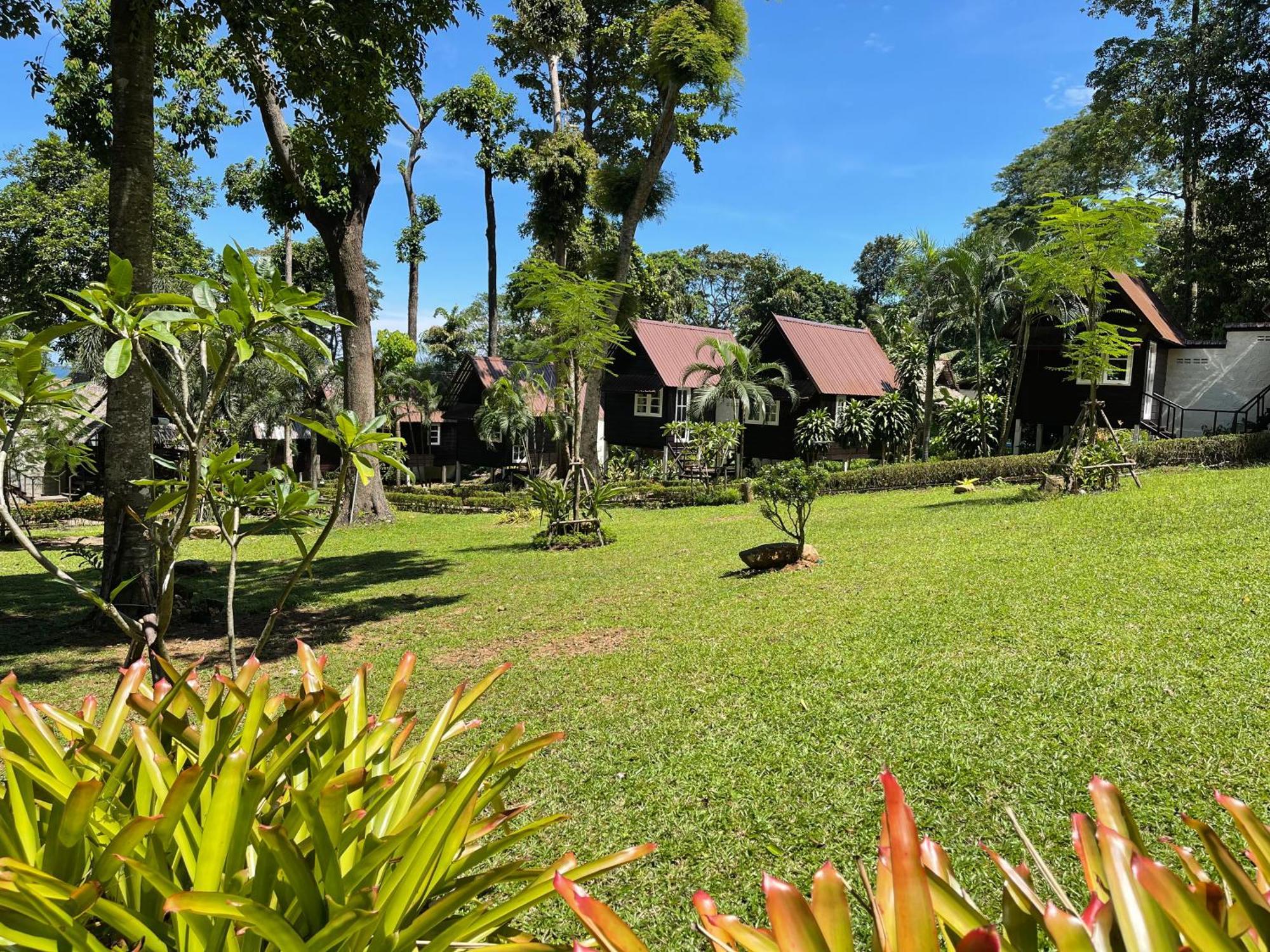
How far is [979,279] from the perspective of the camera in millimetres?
23266

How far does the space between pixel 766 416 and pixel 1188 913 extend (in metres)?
27.1

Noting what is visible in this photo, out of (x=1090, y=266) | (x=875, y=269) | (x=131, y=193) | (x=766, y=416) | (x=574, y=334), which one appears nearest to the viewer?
(x=131, y=193)

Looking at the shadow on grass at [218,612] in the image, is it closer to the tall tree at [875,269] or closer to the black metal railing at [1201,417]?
the black metal railing at [1201,417]

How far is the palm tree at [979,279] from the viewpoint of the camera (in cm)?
2306

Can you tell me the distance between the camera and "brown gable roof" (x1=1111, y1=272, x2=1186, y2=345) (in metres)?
21.9

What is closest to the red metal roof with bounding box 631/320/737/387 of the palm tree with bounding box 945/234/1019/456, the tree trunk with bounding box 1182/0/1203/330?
the palm tree with bounding box 945/234/1019/456

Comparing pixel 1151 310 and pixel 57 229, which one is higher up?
pixel 57 229

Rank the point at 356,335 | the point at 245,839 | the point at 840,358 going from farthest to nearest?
the point at 840,358, the point at 356,335, the point at 245,839

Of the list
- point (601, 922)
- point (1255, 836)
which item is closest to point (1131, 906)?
point (1255, 836)

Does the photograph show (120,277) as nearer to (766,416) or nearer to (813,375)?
(813,375)

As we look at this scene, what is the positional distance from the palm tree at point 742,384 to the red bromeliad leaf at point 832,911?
23.6 m

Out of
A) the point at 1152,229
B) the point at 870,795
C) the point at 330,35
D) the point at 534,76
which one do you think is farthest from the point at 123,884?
the point at 534,76

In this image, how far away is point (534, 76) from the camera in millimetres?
26047

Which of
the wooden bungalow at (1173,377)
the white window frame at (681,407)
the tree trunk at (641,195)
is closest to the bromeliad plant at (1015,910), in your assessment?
the tree trunk at (641,195)
